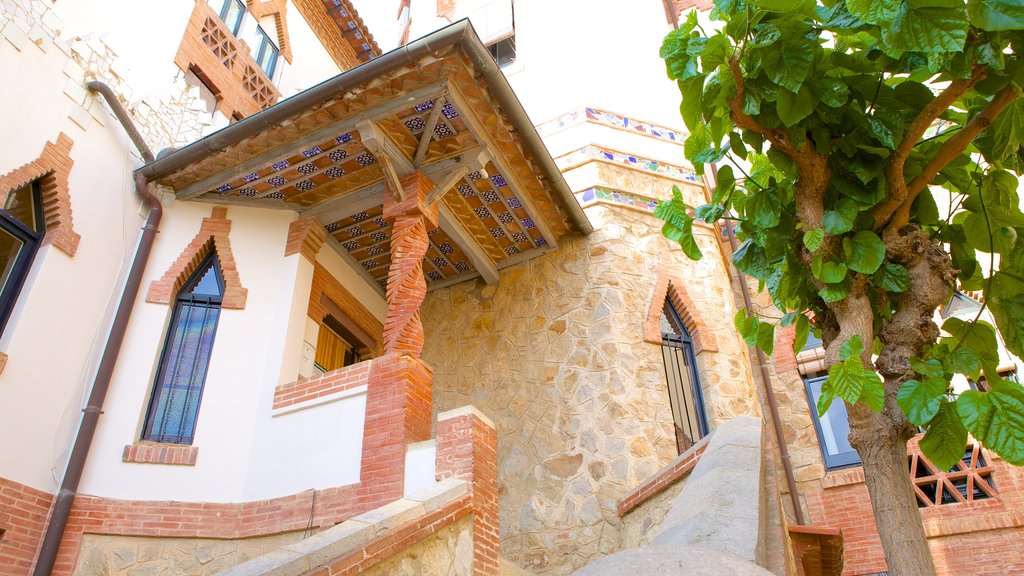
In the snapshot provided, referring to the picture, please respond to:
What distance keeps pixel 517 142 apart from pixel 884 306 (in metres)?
4.89

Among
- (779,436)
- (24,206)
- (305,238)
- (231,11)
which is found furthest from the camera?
(231,11)

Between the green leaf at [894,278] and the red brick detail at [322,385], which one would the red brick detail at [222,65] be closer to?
the red brick detail at [322,385]

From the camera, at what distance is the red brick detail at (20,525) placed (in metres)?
6.04

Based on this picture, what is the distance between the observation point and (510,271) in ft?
33.8

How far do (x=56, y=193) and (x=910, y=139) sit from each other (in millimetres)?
7031

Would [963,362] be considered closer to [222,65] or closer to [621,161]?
[621,161]

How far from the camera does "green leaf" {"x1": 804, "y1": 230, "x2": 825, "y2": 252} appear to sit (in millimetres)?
3548

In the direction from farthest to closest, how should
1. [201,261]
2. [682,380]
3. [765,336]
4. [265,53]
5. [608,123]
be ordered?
[265,53], [608,123], [682,380], [201,261], [765,336]

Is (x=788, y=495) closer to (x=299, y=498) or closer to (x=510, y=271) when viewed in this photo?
(x=510, y=271)

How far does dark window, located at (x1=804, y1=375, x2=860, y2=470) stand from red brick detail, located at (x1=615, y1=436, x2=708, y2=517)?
374cm

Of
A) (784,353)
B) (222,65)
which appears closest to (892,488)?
(784,353)

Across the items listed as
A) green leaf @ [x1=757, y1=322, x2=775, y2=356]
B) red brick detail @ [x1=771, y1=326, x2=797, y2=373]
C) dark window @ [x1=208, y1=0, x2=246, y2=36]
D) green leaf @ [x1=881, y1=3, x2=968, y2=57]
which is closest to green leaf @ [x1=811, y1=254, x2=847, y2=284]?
green leaf @ [x1=757, y1=322, x2=775, y2=356]

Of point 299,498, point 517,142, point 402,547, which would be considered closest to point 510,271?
point 517,142

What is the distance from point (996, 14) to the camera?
2.74m
